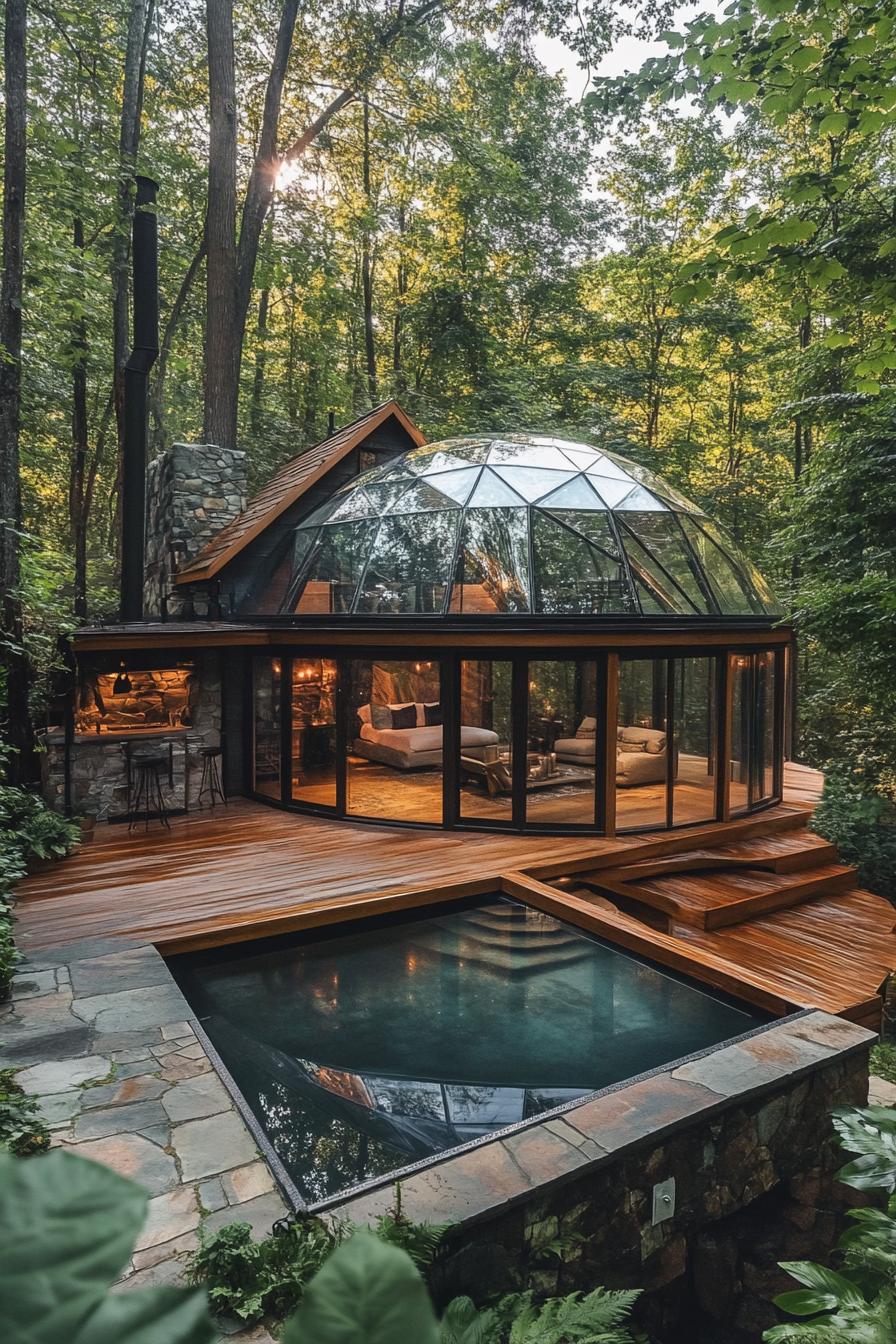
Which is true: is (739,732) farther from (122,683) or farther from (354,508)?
(122,683)

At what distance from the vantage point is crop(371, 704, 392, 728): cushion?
30.7 ft

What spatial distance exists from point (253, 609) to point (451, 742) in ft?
12.9

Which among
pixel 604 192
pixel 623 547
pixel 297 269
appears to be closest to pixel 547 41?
pixel 604 192

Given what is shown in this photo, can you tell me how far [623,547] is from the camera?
9.40m

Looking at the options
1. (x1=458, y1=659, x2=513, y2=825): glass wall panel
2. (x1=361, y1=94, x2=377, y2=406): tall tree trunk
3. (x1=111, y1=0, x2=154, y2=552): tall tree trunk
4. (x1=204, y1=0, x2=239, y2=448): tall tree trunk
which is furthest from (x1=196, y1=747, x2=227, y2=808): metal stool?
(x1=361, y1=94, x2=377, y2=406): tall tree trunk

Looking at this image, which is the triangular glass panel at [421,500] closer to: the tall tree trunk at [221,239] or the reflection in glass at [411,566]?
the reflection in glass at [411,566]

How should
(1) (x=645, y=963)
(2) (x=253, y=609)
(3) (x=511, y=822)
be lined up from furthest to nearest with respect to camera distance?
(2) (x=253, y=609) → (3) (x=511, y=822) → (1) (x=645, y=963)

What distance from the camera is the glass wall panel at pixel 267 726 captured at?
403 inches

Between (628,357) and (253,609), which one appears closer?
(253,609)

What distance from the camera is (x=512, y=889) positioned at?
23.8 ft

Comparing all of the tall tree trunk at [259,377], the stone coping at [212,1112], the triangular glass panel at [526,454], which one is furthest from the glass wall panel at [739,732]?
the tall tree trunk at [259,377]

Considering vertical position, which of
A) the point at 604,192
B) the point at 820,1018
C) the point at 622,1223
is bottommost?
the point at 622,1223

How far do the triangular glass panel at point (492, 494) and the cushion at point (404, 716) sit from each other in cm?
279

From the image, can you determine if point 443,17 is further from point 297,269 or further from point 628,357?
point 628,357
